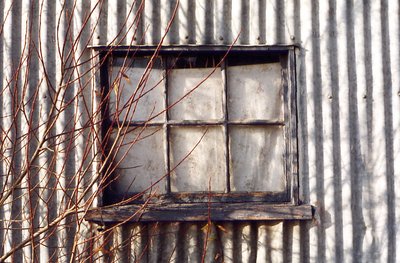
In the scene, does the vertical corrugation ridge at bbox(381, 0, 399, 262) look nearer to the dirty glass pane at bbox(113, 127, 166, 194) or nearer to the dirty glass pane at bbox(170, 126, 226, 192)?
the dirty glass pane at bbox(170, 126, 226, 192)

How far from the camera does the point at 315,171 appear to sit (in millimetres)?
4168

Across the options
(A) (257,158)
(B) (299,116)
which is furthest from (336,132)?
(A) (257,158)

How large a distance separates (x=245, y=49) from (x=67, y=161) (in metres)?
1.55

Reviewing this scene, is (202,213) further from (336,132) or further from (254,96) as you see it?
(336,132)

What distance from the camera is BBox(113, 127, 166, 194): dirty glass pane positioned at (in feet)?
14.0

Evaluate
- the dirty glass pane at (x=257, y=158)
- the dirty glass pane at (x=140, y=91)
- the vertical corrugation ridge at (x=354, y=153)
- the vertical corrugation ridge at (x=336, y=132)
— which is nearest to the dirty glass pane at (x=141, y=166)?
the dirty glass pane at (x=140, y=91)

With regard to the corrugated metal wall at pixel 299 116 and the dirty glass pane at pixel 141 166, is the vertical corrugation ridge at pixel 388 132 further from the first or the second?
the dirty glass pane at pixel 141 166

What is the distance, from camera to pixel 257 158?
427cm

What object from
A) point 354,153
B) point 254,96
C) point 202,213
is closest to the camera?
point 202,213

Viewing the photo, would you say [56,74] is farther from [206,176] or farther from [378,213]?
[378,213]

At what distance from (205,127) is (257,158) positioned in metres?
0.45

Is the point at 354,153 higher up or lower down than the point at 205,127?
lower down

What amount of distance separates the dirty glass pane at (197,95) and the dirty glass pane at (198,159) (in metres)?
0.11

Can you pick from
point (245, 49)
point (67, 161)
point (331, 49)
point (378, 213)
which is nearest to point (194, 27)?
point (245, 49)
